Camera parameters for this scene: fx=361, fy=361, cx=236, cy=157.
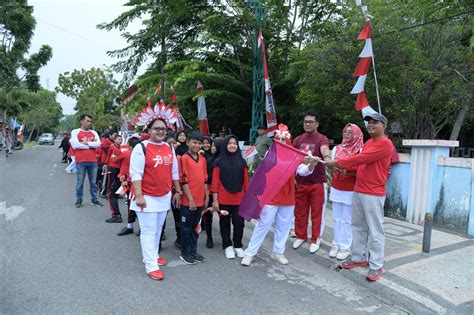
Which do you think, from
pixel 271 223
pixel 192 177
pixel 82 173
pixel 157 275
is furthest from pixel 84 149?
pixel 271 223

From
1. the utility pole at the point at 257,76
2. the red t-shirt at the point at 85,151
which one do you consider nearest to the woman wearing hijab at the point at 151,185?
the red t-shirt at the point at 85,151

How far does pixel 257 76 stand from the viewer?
11898mm

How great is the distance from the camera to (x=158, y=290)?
385 centimetres

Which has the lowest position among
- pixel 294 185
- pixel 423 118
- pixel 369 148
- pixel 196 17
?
pixel 294 185

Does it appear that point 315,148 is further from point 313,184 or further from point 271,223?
point 271,223

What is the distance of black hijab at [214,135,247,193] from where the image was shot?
494 cm

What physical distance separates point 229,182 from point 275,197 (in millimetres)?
675

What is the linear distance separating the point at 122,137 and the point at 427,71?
7.20 m

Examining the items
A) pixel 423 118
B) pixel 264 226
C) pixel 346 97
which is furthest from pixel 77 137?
pixel 423 118

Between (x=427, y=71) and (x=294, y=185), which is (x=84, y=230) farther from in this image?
(x=427, y=71)

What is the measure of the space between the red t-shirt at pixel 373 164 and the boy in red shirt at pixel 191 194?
70.5 inches

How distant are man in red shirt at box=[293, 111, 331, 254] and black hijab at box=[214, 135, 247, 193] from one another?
0.90 m

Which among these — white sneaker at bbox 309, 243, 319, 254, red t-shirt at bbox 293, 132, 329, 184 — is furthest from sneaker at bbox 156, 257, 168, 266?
red t-shirt at bbox 293, 132, 329, 184

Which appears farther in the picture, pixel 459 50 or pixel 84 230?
pixel 459 50
